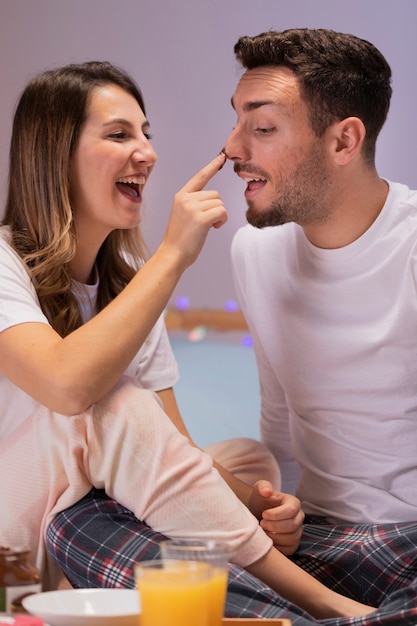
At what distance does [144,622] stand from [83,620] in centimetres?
12

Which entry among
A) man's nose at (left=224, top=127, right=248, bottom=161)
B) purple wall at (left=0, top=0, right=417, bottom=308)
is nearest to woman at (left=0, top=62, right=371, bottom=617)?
man's nose at (left=224, top=127, right=248, bottom=161)

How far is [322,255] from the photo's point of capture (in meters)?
1.58

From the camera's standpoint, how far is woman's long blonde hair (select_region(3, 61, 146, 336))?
4.86ft

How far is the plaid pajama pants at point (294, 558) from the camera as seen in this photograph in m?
1.15

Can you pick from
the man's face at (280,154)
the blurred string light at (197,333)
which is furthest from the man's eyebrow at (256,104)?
the blurred string light at (197,333)

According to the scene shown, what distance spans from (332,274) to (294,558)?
469 mm

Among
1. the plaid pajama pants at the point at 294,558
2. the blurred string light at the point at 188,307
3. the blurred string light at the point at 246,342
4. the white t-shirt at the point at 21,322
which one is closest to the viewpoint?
the plaid pajama pants at the point at 294,558

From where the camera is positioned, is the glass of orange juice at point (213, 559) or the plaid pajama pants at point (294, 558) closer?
the glass of orange juice at point (213, 559)

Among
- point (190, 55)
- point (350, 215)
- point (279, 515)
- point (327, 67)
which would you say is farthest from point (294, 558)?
point (190, 55)

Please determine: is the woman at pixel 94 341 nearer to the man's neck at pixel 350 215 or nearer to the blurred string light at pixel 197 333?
the man's neck at pixel 350 215

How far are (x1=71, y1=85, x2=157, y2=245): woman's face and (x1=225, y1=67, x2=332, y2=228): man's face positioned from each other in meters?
0.17

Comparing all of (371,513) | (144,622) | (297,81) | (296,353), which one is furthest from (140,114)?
(144,622)

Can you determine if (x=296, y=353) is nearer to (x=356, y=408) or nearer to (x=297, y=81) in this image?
(x=356, y=408)

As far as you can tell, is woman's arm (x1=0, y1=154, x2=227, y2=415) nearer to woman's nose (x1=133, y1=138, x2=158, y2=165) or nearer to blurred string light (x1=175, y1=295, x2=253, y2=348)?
woman's nose (x1=133, y1=138, x2=158, y2=165)
